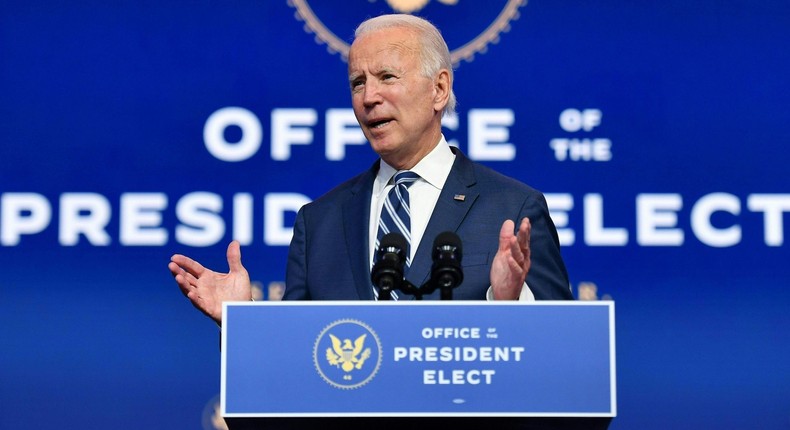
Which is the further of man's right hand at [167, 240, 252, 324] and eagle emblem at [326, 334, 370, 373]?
man's right hand at [167, 240, 252, 324]

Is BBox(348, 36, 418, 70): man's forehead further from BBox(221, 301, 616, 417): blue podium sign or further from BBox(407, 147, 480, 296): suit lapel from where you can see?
BBox(221, 301, 616, 417): blue podium sign

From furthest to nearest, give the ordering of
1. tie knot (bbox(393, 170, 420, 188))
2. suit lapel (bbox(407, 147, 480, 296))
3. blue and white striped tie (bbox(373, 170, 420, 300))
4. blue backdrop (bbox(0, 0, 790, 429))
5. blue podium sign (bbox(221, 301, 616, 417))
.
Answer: blue backdrop (bbox(0, 0, 790, 429)) → tie knot (bbox(393, 170, 420, 188)) → blue and white striped tie (bbox(373, 170, 420, 300)) → suit lapel (bbox(407, 147, 480, 296)) → blue podium sign (bbox(221, 301, 616, 417))

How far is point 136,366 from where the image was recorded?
158 inches

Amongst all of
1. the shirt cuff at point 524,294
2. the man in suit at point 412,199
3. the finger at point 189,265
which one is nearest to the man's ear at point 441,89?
the man in suit at point 412,199

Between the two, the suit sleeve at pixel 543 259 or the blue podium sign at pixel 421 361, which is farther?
the suit sleeve at pixel 543 259

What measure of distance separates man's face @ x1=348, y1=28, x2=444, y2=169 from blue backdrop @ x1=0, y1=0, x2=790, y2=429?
1295mm

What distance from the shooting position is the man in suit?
8.21 feet

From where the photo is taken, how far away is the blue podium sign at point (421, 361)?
1.86 meters

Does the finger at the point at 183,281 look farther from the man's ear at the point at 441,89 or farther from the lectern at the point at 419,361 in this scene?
the man's ear at the point at 441,89

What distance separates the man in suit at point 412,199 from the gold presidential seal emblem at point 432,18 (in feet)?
4.21

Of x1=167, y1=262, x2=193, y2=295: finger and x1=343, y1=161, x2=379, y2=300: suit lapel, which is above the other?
x1=343, y1=161, x2=379, y2=300: suit lapel

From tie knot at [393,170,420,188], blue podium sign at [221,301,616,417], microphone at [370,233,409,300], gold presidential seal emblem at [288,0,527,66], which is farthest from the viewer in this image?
gold presidential seal emblem at [288,0,527,66]

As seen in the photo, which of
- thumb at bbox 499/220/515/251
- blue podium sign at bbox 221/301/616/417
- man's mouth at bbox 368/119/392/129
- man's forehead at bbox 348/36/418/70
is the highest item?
man's forehead at bbox 348/36/418/70

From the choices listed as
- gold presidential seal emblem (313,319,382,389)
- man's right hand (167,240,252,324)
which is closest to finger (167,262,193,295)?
man's right hand (167,240,252,324)
